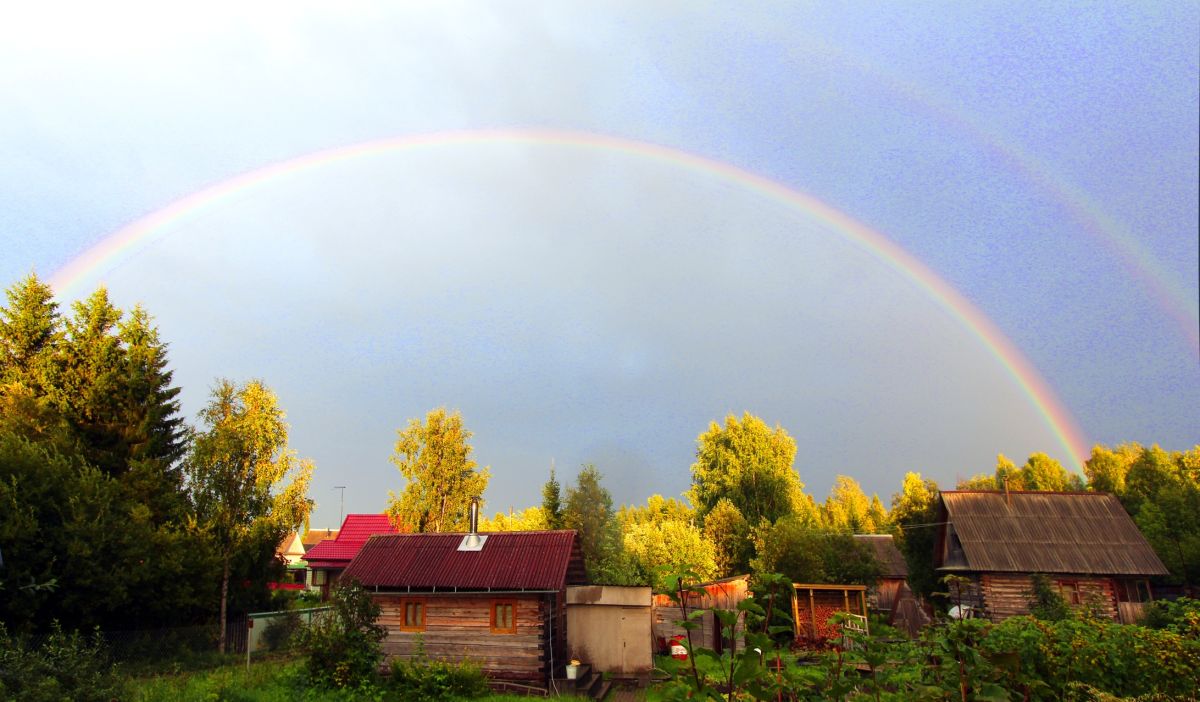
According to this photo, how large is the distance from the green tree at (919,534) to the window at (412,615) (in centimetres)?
2813

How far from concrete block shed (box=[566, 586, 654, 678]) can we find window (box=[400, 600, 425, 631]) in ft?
16.4

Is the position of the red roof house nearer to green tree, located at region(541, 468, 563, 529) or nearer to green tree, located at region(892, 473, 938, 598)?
green tree, located at region(541, 468, 563, 529)

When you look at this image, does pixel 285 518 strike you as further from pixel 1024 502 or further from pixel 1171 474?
pixel 1171 474

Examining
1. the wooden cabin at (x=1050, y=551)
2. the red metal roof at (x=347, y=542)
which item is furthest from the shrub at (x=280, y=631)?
the wooden cabin at (x=1050, y=551)

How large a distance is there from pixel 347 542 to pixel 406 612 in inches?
889

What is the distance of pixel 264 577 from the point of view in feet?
87.6

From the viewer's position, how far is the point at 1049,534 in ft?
96.6

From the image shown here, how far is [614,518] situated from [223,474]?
22266 millimetres

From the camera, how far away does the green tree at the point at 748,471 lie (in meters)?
46.2

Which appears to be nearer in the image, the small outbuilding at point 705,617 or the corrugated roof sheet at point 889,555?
the small outbuilding at point 705,617

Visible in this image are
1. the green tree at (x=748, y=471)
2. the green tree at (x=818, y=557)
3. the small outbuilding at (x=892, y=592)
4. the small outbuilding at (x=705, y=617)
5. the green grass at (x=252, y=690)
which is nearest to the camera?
the green grass at (x=252, y=690)

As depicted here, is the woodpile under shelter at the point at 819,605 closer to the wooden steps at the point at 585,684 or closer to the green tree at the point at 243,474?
the wooden steps at the point at 585,684

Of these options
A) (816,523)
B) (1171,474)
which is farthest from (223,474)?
(1171,474)

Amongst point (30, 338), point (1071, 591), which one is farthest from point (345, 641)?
point (1071, 591)
